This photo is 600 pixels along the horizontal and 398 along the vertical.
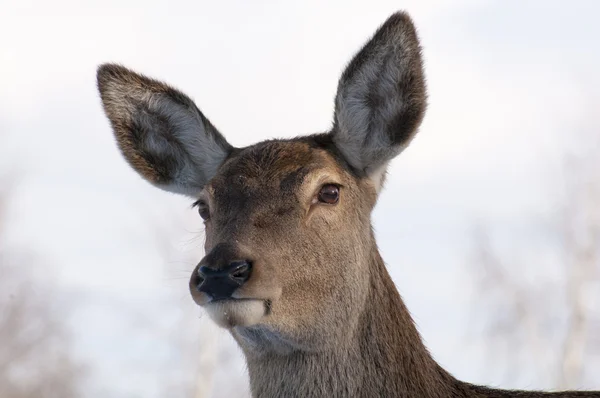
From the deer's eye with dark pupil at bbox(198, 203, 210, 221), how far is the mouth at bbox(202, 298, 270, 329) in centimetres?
96

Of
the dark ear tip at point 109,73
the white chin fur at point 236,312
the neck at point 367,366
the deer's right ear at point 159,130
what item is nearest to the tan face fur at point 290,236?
the white chin fur at point 236,312

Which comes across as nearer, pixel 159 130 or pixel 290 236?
pixel 290 236

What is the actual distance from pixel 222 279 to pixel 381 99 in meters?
1.79

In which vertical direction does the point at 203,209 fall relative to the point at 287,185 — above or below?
below

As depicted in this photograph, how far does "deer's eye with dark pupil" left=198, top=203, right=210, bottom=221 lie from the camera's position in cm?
684

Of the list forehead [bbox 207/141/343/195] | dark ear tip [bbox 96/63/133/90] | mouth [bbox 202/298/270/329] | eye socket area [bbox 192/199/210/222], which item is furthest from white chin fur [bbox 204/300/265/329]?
dark ear tip [bbox 96/63/133/90]

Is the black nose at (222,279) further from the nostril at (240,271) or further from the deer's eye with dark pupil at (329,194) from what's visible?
the deer's eye with dark pupil at (329,194)

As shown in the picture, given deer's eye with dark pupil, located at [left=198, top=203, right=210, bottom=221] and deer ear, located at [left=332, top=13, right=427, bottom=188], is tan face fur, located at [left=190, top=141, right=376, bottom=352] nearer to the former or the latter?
deer's eye with dark pupil, located at [left=198, top=203, right=210, bottom=221]

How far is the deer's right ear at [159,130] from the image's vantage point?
25.1 ft

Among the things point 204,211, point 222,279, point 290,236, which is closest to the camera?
point 222,279

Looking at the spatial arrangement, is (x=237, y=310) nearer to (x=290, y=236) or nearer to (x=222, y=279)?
(x=222, y=279)

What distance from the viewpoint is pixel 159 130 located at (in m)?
7.82

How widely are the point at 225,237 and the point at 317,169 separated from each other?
2.41 ft

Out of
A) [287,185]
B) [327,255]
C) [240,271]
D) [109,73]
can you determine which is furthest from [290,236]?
[109,73]
